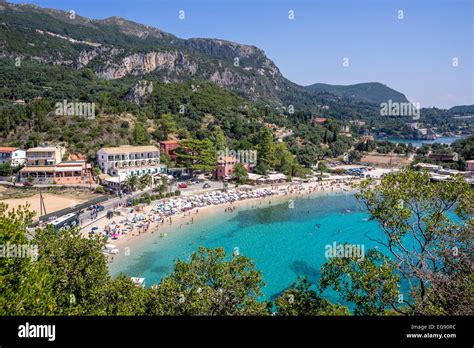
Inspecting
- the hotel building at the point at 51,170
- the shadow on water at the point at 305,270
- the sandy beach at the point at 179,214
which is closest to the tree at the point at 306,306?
the shadow on water at the point at 305,270

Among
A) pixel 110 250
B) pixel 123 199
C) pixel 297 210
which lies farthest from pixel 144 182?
pixel 297 210

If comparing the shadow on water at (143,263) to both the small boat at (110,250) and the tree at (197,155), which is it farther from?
the tree at (197,155)

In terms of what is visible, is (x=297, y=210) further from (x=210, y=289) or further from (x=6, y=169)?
(x=6, y=169)

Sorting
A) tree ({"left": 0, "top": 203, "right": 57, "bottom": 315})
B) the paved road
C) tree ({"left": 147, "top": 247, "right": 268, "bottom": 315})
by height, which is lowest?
the paved road

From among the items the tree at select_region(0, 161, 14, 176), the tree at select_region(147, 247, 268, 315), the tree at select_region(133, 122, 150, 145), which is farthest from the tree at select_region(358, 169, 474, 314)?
the tree at select_region(133, 122, 150, 145)

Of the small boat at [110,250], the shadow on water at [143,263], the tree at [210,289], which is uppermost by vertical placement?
the tree at [210,289]

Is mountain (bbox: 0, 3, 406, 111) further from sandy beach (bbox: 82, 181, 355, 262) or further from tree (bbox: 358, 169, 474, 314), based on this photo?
tree (bbox: 358, 169, 474, 314)
